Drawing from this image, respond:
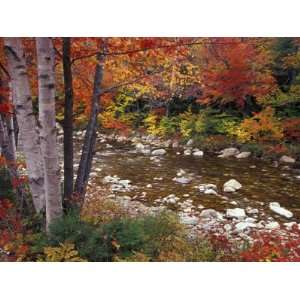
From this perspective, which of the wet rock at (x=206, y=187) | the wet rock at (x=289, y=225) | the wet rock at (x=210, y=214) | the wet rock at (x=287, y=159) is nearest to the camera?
the wet rock at (x=289, y=225)

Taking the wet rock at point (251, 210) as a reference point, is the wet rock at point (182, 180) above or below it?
above

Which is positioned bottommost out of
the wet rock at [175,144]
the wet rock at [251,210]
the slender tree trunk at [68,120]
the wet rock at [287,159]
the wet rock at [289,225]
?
the wet rock at [289,225]

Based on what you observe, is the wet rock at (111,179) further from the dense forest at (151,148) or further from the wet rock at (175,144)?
the wet rock at (175,144)

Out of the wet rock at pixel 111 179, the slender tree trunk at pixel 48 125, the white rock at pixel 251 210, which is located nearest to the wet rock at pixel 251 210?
the white rock at pixel 251 210

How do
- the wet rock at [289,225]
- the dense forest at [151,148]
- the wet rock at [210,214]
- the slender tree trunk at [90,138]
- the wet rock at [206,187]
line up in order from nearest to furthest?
the dense forest at [151,148] → the slender tree trunk at [90,138] → the wet rock at [289,225] → the wet rock at [210,214] → the wet rock at [206,187]

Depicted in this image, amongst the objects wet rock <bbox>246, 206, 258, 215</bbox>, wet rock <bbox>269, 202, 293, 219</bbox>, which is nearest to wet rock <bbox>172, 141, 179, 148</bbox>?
wet rock <bbox>246, 206, 258, 215</bbox>

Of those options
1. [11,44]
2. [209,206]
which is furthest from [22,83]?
[209,206]

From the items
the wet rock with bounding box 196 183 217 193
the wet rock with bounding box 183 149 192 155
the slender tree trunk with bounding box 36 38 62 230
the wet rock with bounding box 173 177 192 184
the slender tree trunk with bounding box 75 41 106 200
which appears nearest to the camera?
the slender tree trunk with bounding box 36 38 62 230

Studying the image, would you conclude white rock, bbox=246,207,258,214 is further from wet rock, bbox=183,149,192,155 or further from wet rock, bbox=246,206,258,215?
wet rock, bbox=183,149,192,155

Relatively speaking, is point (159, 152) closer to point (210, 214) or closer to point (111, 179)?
point (111, 179)
